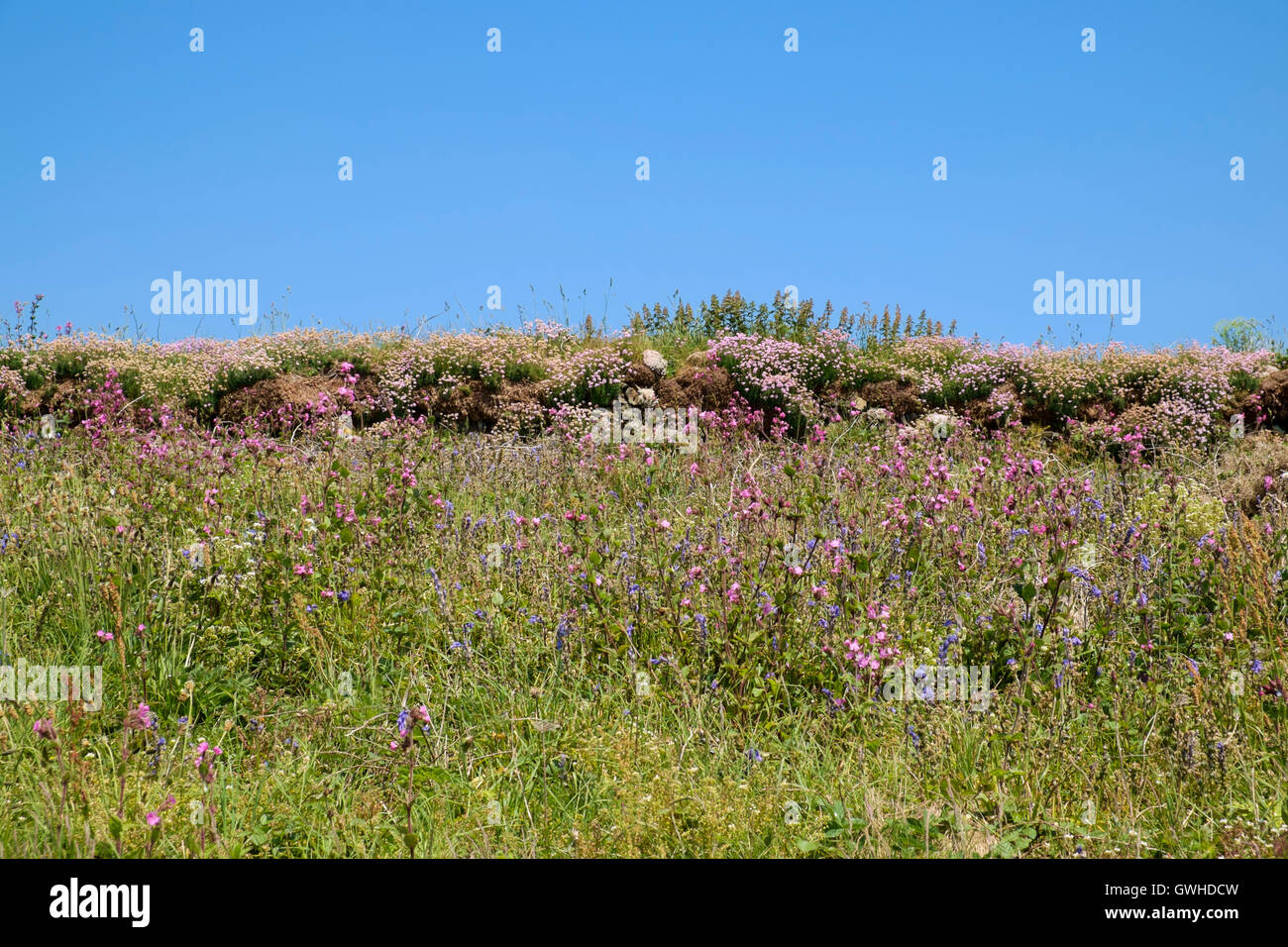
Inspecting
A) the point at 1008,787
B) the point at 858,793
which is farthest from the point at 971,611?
the point at 858,793

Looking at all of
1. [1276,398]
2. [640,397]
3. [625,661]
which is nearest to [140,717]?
[625,661]

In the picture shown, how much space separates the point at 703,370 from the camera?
37.4 ft

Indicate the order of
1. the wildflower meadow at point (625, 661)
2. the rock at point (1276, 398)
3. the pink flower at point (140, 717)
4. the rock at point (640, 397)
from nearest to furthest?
the pink flower at point (140, 717)
the wildflower meadow at point (625, 661)
the rock at point (640, 397)
the rock at point (1276, 398)

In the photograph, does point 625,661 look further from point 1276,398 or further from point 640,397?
point 1276,398

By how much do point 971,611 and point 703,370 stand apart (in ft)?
25.5

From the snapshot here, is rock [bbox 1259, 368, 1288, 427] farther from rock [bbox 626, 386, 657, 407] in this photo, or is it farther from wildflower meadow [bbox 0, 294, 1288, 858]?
rock [bbox 626, 386, 657, 407]

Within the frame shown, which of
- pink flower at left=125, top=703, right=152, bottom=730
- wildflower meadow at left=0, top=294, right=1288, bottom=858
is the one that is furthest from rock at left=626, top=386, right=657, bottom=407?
pink flower at left=125, top=703, right=152, bottom=730

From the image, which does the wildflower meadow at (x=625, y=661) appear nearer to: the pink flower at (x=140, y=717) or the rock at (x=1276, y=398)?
the pink flower at (x=140, y=717)

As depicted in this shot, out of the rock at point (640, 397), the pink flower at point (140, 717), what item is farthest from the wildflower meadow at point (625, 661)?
the rock at point (640, 397)

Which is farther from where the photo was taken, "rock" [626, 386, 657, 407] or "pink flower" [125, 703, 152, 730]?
"rock" [626, 386, 657, 407]

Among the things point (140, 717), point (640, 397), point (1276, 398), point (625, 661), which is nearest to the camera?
point (140, 717)

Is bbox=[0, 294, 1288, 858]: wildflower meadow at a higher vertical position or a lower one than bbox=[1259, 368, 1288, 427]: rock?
lower

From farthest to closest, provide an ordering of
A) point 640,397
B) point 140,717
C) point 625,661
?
point 640,397
point 625,661
point 140,717
